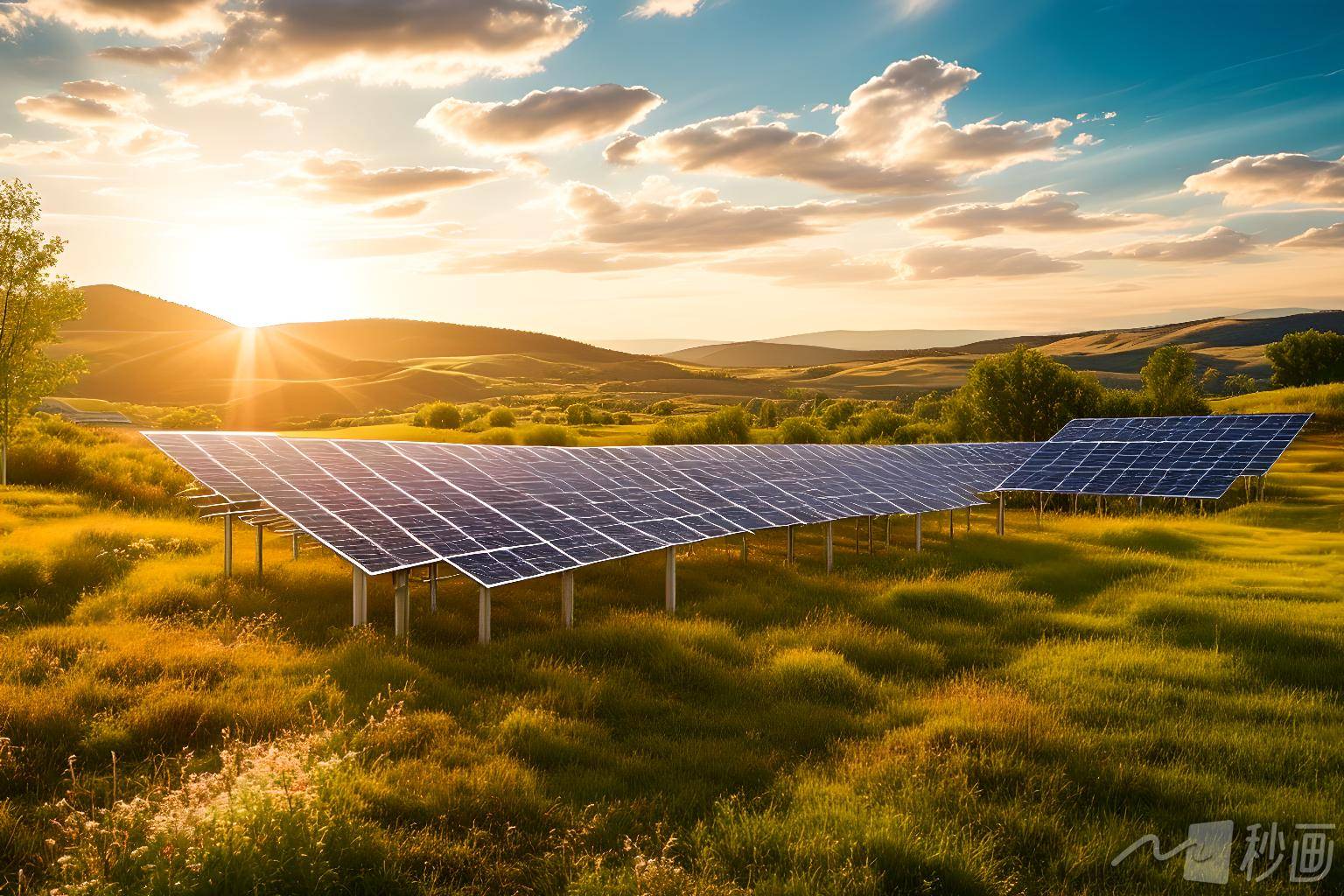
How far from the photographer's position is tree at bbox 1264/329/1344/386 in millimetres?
104188

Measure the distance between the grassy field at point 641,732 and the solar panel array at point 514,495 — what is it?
1978 mm

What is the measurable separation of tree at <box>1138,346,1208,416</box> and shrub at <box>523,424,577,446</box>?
6156 cm

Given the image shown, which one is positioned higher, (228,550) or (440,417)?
(440,417)

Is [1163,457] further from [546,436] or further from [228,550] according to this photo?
[228,550]

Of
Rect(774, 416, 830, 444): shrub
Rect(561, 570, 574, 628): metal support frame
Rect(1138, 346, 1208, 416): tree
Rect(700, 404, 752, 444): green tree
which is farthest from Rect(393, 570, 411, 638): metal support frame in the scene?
Rect(1138, 346, 1208, 416): tree

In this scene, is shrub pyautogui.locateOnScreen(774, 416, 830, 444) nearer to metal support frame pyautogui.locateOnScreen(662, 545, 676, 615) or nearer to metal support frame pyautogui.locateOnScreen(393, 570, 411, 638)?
metal support frame pyautogui.locateOnScreen(662, 545, 676, 615)

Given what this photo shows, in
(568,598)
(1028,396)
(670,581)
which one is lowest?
(670,581)

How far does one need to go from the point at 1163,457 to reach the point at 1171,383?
54.7m

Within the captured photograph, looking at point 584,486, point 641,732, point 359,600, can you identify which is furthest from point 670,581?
point 641,732

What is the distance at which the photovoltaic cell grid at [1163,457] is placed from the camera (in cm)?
3888

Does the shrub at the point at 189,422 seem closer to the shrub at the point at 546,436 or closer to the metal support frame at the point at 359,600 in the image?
the shrub at the point at 546,436

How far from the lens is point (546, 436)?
62.8 m

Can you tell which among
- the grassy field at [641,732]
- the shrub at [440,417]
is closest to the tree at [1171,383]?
the grassy field at [641,732]

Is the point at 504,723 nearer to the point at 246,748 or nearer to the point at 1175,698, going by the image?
the point at 246,748
